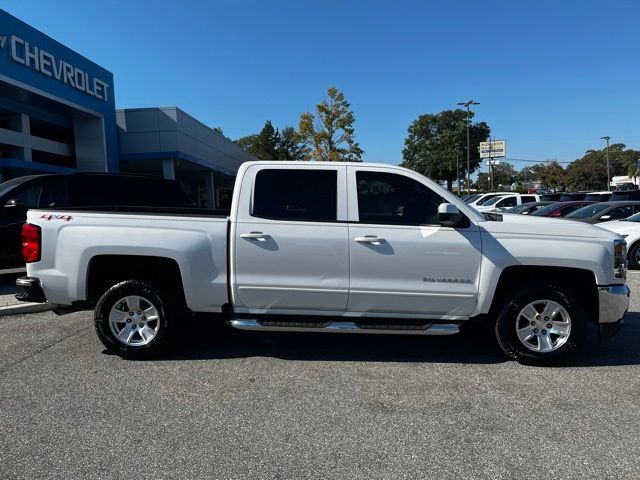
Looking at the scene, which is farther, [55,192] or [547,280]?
[55,192]

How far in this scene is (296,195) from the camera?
485 cm

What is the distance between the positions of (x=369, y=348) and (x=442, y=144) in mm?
75470

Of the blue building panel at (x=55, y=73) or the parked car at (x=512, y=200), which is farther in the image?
the parked car at (x=512, y=200)

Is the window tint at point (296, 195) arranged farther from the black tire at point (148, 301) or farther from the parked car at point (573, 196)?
the parked car at point (573, 196)

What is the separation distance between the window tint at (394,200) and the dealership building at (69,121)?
1695 cm

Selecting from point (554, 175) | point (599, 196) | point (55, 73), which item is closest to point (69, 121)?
point (55, 73)

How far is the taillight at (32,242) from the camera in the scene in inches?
190

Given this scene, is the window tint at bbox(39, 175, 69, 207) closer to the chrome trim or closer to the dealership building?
the chrome trim

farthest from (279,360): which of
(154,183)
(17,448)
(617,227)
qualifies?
(617,227)

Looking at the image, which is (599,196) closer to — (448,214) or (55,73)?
(448,214)

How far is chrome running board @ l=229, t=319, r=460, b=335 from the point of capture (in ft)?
15.3

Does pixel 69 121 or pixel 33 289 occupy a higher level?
pixel 69 121

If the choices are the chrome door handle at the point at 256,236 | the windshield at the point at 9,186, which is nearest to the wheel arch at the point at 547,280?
the chrome door handle at the point at 256,236

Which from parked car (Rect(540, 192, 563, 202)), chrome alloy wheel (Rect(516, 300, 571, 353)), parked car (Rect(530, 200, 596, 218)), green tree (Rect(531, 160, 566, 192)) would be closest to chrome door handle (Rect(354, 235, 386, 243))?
chrome alloy wheel (Rect(516, 300, 571, 353))
